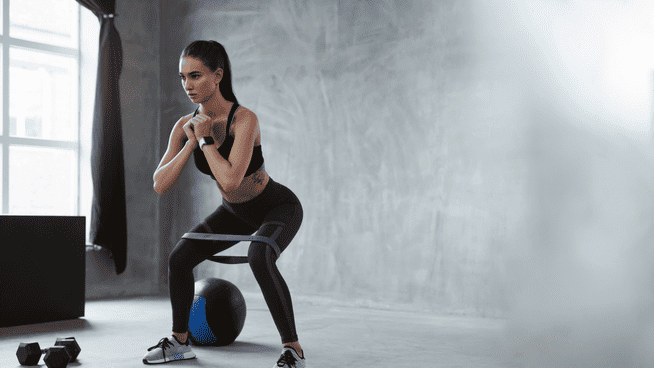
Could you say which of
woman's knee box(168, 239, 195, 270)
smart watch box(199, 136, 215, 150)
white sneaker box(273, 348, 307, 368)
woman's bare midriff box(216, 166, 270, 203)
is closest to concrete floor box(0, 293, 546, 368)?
white sneaker box(273, 348, 307, 368)

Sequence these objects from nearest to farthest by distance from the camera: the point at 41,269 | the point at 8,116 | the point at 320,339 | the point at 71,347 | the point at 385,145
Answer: the point at 71,347 < the point at 320,339 < the point at 41,269 < the point at 385,145 < the point at 8,116

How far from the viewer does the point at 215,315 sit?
302 centimetres

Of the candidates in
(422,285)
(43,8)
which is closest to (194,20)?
(43,8)

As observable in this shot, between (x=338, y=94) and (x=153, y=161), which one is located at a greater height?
(x=338, y=94)

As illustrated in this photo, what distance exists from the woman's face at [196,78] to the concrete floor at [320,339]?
1135mm

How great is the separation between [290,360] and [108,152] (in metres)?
3.53

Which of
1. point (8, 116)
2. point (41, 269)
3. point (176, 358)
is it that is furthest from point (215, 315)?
point (8, 116)

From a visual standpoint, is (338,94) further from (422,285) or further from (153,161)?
(153,161)

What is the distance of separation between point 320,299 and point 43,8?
10.9 ft

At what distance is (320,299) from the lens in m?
4.89

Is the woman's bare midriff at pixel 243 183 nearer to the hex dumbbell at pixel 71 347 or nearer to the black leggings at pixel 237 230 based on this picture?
the black leggings at pixel 237 230

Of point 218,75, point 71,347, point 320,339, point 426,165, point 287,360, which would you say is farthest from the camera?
point 426,165

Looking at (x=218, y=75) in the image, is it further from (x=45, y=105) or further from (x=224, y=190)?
(x=45, y=105)

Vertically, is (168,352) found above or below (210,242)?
below
